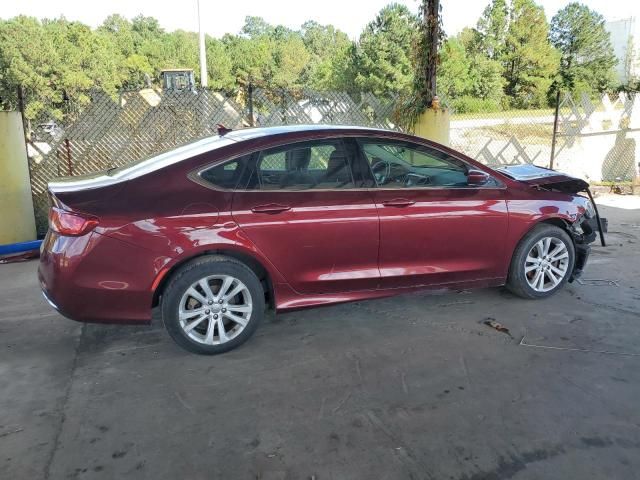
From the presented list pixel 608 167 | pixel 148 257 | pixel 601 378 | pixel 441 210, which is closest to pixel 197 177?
pixel 148 257

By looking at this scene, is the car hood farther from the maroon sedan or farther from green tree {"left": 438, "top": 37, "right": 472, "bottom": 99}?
green tree {"left": 438, "top": 37, "right": 472, "bottom": 99}

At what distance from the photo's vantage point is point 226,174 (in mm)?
3904

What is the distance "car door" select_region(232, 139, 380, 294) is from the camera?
3916 millimetres

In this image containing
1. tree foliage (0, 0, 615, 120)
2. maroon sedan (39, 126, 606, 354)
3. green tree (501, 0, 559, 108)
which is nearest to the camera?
maroon sedan (39, 126, 606, 354)

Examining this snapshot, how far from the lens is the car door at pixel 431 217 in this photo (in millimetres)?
4297

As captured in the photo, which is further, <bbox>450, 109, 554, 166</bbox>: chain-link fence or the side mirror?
<bbox>450, 109, 554, 166</bbox>: chain-link fence

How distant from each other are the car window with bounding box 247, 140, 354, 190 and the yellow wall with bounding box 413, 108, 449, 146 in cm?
522

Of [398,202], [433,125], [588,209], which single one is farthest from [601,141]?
[398,202]

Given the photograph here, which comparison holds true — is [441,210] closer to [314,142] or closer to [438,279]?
[438,279]

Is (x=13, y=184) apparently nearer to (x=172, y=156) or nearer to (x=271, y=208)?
(x=172, y=156)

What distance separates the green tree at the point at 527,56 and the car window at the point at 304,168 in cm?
4356

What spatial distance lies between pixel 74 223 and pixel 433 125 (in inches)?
269

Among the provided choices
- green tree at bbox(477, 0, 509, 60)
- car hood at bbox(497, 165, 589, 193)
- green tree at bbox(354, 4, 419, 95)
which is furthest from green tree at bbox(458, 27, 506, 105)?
car hood at bbox(497, 165, 589, 193)

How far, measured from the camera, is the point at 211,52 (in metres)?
71.9
